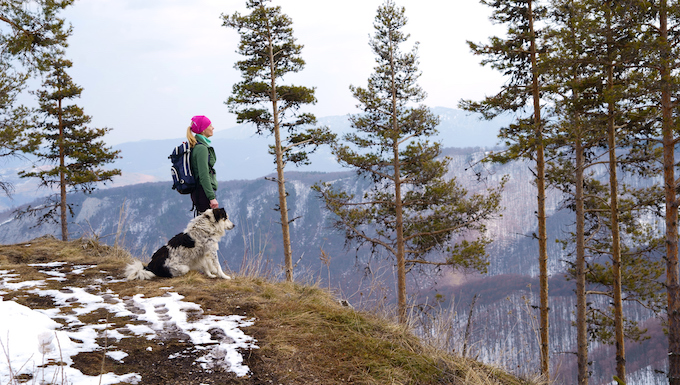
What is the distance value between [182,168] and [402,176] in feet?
38.2

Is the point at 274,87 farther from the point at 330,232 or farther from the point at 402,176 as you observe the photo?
the point at 330,232

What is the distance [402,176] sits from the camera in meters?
16.3

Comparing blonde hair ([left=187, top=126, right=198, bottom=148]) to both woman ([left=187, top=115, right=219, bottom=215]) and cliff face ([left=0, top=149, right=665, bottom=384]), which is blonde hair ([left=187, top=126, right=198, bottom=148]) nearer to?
woman ([left=187, top=115, right=219, bottom=215])

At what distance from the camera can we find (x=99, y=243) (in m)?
8.50

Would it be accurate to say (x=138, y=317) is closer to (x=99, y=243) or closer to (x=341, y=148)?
(x=99, y=243)

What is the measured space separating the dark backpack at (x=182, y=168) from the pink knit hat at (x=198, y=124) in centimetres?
24

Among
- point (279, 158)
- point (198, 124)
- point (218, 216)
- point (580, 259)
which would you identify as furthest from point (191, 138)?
point (580, 259)

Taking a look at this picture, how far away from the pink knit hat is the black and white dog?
1130 mm

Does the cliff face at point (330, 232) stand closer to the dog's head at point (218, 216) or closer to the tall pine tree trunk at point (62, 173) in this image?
the tall pine tree trunk at point (62, 173)

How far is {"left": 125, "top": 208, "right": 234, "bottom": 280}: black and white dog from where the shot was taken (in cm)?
548

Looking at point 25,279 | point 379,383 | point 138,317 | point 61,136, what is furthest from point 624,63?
point 61,136

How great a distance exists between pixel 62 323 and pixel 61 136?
1683cm

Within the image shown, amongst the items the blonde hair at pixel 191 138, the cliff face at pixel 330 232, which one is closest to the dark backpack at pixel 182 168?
the blonde hair at pixel 191 138

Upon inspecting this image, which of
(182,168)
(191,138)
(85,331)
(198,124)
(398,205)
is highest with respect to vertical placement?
(198,124)
